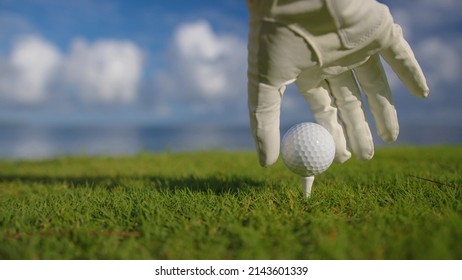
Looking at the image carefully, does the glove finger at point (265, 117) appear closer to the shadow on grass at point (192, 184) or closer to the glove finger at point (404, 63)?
the shadow on grass at point (192, 184)

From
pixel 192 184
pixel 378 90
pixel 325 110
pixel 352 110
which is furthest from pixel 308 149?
pixel 192 184

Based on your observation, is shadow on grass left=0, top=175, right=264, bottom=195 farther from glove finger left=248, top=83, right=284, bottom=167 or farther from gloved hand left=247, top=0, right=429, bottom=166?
gloved hand left=247, top=0, right=429, bottom=166

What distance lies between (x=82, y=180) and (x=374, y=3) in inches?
143

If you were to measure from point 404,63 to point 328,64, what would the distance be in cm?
57

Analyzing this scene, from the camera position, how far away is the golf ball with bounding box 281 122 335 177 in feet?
7.96

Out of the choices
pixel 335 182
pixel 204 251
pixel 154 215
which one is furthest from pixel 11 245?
pixel 335 182

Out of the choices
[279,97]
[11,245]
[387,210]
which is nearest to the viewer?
[11,245]

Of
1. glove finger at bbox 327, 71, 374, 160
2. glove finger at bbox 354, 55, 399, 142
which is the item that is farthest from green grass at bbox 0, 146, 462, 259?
glove finger at bbox 354, 55, 399, 142

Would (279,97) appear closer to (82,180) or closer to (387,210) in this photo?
(387,210)

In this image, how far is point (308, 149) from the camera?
7.95 feet

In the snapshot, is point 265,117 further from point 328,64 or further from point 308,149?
point 328,64

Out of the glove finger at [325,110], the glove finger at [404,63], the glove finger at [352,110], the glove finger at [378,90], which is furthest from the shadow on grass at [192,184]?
the glove finger at [404,63]
